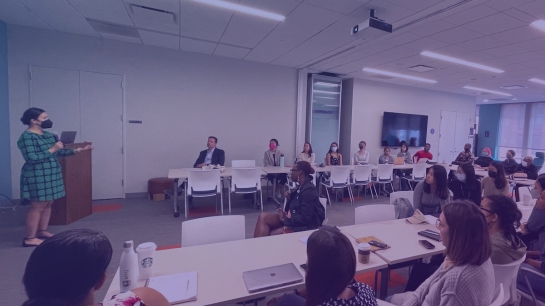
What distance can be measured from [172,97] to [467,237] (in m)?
6.01

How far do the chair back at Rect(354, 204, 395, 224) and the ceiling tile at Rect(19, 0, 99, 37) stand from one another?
499cm

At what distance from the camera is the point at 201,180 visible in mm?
4480

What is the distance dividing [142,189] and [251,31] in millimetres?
4159

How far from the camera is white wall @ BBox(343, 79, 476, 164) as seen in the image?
324 inches

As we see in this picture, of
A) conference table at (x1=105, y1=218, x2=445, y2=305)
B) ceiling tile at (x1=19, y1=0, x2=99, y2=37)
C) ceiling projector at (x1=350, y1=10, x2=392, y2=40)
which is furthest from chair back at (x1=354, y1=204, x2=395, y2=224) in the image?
ceiling tile at (x1=19, y1=0, x2=99, y2=37)

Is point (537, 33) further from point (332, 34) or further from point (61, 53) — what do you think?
point (61, 53)

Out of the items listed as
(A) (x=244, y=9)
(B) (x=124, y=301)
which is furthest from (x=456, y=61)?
(B) (x=124, y=301)

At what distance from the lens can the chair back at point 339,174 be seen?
18.0 ft

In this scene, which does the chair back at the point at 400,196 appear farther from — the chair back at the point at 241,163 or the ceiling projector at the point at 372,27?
the chair back at the point at 241,163

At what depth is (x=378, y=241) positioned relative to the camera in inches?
80.1

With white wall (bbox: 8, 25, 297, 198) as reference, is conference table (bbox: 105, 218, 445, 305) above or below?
below

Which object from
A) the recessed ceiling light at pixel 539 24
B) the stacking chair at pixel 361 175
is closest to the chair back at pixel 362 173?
the stacking chair at pixel 361 175

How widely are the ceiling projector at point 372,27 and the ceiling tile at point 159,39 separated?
3432 millimetres

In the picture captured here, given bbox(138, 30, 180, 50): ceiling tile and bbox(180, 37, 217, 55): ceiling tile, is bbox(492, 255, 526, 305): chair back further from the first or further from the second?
bbox(138, 30, 180, 50): ceiling tile
